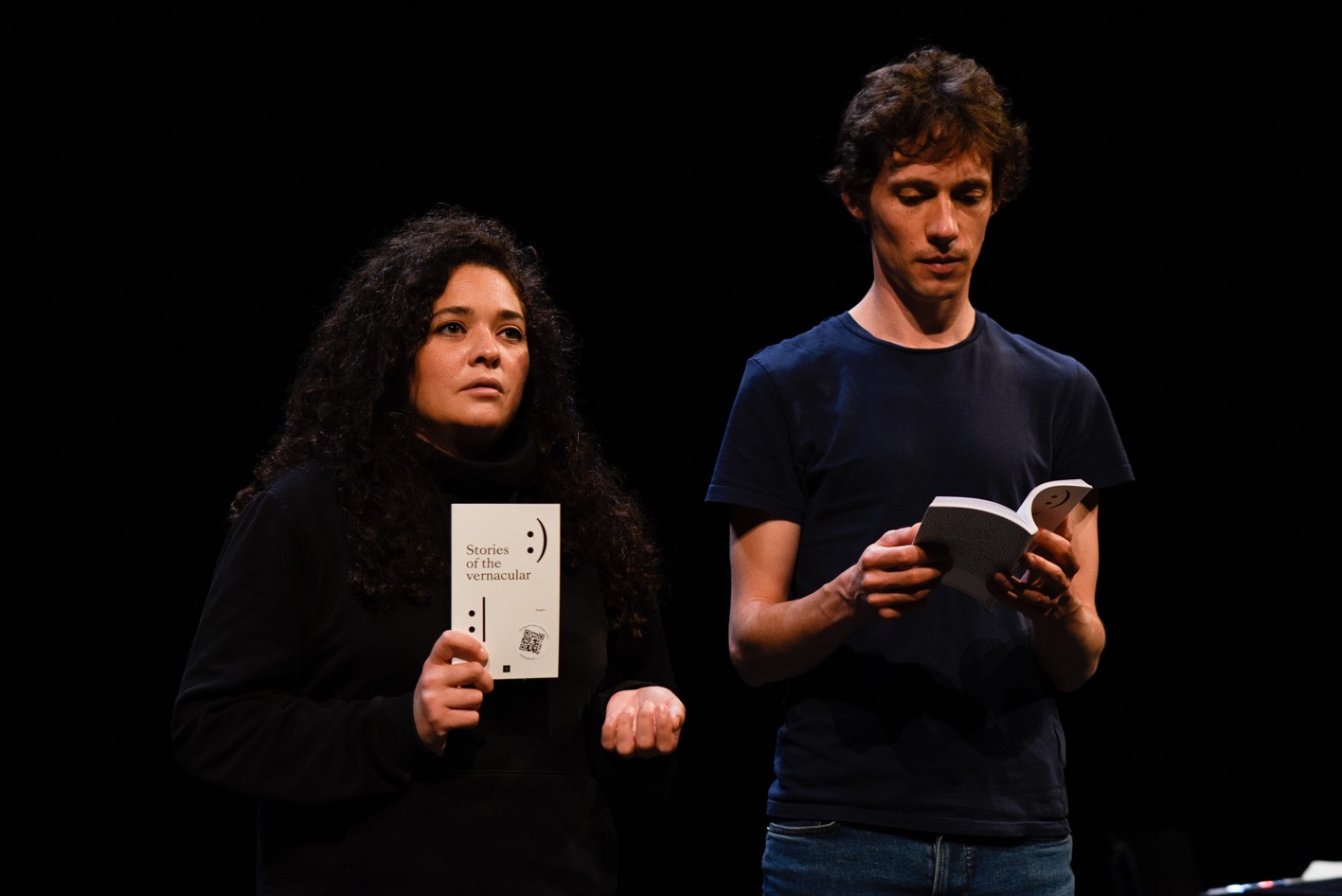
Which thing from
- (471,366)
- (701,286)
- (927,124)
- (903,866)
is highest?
(701,286)

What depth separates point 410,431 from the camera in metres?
1.91

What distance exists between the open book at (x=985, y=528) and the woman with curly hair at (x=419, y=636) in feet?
1.44

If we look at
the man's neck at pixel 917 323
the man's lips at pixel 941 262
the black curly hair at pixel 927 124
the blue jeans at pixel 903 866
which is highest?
the black curly hair at pixel 927 124

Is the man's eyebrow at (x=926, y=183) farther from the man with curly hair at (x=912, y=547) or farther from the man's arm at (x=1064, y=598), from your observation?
the man's arm at (x=1064, y=598)

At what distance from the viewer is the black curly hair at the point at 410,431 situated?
1770 mm

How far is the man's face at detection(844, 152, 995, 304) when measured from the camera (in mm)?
2070

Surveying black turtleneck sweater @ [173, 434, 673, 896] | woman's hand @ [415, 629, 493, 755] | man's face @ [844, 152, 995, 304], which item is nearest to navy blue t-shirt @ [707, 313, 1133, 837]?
man's face @ [844, 152, 995, 304]

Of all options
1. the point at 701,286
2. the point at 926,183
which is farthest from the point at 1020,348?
the point at 701,286

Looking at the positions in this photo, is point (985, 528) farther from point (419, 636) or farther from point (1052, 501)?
point (419, 636)

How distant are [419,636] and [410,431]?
1.11ft

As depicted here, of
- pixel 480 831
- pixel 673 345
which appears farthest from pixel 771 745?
pixel 480 831

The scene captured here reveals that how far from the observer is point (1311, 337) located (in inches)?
156

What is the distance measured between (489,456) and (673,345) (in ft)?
6.16

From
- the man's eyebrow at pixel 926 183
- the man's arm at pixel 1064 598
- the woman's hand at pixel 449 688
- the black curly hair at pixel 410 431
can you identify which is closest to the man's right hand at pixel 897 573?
the man's arm at pixel 1064 598
